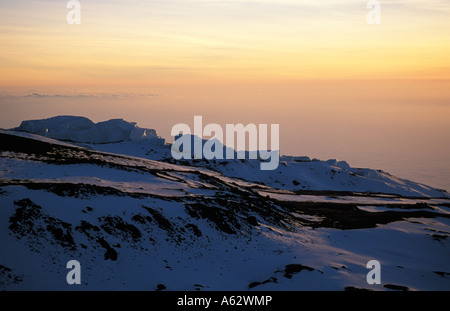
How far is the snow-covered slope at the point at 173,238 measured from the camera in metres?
30.7

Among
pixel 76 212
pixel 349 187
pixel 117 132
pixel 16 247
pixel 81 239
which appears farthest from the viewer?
pixel 117 132

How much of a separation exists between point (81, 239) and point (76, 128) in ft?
357

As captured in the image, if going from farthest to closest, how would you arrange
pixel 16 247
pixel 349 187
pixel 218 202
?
pixel 349 187 < pixel 218 202 < pixel 16 247

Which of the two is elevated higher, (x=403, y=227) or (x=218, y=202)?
(x=218, y=202)

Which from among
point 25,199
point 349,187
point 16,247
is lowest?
point 349,187

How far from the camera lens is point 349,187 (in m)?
118

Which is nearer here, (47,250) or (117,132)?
(47,250)

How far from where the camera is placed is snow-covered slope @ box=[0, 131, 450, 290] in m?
30.7

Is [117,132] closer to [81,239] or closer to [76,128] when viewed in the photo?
[76,128]

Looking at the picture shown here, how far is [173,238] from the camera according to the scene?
37.7 meters

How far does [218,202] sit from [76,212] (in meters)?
17.9
